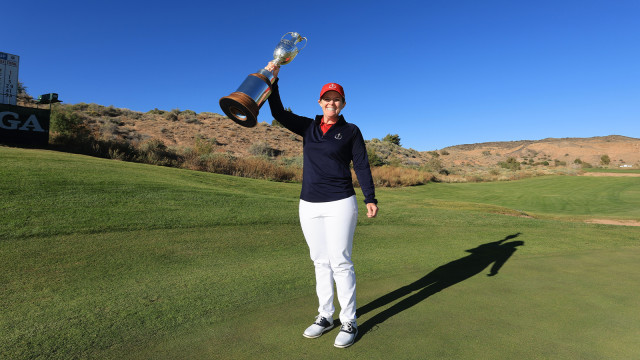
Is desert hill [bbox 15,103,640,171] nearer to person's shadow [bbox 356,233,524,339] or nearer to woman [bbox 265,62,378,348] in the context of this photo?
person's shadow [bbox 356,233,524,339]

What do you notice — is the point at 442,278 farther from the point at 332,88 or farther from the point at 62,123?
the point at 62,123

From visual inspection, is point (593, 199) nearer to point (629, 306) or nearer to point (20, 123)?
point (629, 306)

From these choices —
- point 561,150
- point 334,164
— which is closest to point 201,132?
point 334,164

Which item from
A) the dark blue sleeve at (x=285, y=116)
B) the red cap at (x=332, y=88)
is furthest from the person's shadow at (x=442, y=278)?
the red cap at (x=332, y=88)

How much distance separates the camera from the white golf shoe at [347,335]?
2.70m

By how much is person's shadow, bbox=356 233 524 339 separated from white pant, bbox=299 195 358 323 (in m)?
0.34

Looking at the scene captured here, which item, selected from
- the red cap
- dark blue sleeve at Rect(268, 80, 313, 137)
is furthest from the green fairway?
the red cap

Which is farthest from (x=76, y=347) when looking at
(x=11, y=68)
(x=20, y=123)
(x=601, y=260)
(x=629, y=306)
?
(x=11, y=68)

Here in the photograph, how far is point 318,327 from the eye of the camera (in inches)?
115

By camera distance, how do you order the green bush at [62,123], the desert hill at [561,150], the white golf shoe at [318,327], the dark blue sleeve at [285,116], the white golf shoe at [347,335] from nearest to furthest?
the white golf shoe at [347,335], the white golf shoe at [318,327], the dark blue sleeve at [285,116], the green bush at [62,123], the desert hill at [561,150]

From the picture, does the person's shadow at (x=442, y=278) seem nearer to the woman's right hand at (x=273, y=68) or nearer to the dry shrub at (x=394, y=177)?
the woman's right hand at (x=273, y=68)

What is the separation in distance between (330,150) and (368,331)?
1.61 metres

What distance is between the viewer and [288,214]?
847 cm

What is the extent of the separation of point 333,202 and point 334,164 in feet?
1.08
